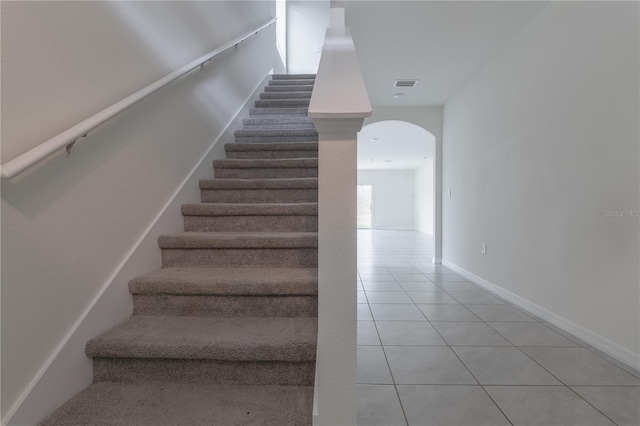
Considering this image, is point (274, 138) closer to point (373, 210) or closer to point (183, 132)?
point (183, 132)

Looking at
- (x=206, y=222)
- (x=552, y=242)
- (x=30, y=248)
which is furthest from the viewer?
(x=552, y=242)

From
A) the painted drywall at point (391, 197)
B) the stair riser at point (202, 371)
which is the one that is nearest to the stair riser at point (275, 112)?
the stair riser at point (202, 371)

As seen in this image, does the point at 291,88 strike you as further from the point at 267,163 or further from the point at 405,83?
the point at 267,163

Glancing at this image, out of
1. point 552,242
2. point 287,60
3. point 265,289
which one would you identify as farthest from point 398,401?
point 287,60

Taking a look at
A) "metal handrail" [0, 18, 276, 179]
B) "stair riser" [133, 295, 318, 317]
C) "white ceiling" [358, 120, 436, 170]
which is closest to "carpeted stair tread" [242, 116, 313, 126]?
"metal handrail" [0, 18, 276, 179]

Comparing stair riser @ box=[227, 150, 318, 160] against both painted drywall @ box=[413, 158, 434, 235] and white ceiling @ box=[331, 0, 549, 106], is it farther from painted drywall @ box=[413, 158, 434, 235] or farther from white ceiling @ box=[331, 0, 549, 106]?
painted drywall @ box=[413, 158, 434, 235]

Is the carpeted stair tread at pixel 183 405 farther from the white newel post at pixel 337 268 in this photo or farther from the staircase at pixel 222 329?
the white newel post at pixel 337 268

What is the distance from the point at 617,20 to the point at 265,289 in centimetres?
246

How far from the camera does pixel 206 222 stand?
199 centimetres

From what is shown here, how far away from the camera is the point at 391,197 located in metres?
13.0

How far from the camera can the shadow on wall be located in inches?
346

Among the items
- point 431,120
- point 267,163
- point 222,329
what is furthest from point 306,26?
point 222,329

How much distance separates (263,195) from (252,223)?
0.31m

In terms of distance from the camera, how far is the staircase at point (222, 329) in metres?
1.08
